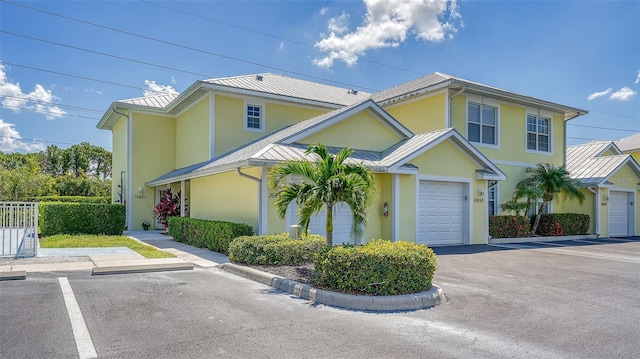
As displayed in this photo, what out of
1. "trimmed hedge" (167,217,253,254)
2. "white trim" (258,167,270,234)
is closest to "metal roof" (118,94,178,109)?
"trimmed hedge" (167,217,253,254)

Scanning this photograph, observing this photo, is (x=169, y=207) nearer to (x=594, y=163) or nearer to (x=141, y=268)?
(x=141, y=268)

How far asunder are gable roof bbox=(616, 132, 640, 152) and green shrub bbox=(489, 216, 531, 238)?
63.5 ft

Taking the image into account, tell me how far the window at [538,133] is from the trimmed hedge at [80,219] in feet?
63.8

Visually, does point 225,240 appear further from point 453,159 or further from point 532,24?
point 532,24

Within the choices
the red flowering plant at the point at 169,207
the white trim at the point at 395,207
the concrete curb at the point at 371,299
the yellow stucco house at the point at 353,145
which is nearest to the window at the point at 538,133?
the yellow stucco house at the point at 353,145

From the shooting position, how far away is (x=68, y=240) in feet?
49.3

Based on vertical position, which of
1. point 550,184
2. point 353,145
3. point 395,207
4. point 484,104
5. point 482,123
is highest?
point 484,104

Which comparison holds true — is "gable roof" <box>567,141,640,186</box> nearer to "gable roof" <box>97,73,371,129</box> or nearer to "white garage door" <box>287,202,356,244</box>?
"gable roof" <box>97,73,371,129</box>

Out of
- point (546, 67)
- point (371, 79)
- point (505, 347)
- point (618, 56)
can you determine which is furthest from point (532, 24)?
point (505, 347)

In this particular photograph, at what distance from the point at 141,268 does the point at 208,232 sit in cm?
366

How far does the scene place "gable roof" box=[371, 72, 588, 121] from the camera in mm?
17562

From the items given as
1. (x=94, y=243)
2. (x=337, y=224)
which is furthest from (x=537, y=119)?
(x=94, y=243)

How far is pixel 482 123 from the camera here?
19.1 m

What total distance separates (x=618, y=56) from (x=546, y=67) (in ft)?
17.7
